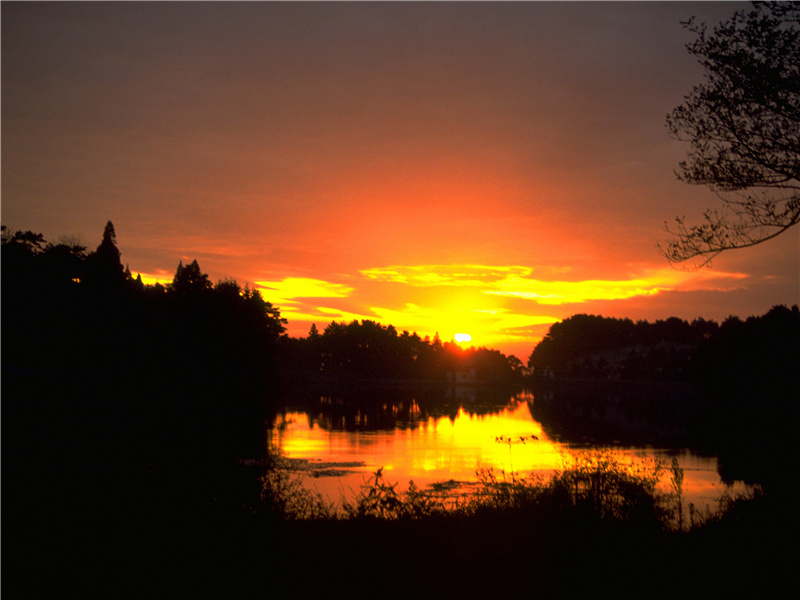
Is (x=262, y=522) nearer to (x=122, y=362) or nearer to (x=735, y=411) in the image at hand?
(x=122, y=362)

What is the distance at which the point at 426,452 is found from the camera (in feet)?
136

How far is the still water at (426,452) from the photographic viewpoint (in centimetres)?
2989

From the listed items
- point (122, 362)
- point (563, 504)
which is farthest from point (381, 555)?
point (122, 362)

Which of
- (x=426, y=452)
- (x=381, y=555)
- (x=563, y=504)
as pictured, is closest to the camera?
(x=381, y=555)

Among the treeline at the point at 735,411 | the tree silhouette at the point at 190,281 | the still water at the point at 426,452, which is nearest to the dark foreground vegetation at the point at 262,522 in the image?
the still water at the point at 426,452

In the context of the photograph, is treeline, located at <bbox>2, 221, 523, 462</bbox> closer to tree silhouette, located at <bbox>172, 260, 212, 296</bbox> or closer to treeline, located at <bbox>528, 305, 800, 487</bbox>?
tree silhouette, located at <bbox>172, 260, 212, 296</bbox>

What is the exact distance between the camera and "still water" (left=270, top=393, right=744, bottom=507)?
2989 centimetres

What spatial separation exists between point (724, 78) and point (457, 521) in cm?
1179

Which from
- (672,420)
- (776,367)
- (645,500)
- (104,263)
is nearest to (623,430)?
(672,420)

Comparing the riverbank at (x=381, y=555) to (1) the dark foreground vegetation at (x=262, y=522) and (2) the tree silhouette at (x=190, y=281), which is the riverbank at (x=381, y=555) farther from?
(2) the tree silhouette at (x=190, y=281)

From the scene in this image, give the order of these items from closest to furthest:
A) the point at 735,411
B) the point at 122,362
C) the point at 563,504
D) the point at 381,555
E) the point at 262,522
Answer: the point at 381,555
the point at 262,522
the point at 563,504
the point at 122,362
the point at 735,411

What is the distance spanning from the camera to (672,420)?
243 ft

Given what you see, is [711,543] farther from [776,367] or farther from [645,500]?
[776,367]

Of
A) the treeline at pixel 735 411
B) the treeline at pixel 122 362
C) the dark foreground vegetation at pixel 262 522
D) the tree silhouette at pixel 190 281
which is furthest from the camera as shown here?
the tree silhouette at pixel 190 281
